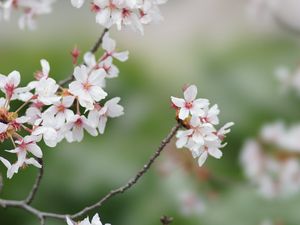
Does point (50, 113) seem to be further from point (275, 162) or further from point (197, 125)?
point (275, 162)

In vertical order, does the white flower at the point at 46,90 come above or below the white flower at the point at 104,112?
below

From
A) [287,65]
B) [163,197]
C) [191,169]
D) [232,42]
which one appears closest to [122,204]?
[163,197]

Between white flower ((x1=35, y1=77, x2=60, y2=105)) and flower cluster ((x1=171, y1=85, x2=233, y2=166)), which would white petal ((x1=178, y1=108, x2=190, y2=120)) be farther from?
white flower ((x1=35, y1=77, x2=60, y2=105))

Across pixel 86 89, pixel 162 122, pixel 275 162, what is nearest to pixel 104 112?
pixel 86 89

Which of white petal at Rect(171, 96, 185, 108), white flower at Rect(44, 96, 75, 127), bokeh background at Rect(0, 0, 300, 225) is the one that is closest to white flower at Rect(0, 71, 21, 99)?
white flower at Rect(44, 96, 75, 127)

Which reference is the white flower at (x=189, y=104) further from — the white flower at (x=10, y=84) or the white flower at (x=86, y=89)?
the white flower at (x=10, y=84)

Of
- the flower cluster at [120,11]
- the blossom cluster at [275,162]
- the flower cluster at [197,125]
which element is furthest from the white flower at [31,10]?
the blossom cluster at [275,162]
